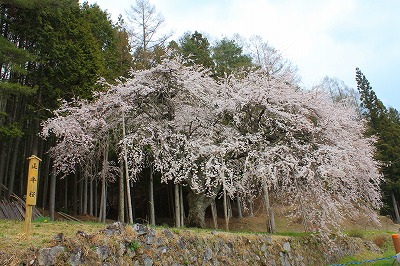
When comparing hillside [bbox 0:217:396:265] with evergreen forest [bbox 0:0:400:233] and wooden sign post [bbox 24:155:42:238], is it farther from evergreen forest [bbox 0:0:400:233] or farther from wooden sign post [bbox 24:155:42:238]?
evergreen forest [bbox 0:0:400:233]

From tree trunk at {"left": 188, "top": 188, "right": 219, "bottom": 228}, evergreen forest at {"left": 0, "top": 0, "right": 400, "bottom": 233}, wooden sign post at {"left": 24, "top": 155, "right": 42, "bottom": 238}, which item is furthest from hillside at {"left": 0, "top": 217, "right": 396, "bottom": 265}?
tree trunk at {"left": 188, "top": 188, "right": 219, "bottom": 228}

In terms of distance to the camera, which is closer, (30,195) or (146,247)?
(30,195)

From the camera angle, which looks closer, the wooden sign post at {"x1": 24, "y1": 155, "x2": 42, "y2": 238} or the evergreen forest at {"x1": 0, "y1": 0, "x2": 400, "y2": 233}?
the wooden sign post at {"x1": 24, "y1": 155, "x2": 42, "y2": 238}

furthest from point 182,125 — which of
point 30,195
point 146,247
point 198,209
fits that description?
point 30,195

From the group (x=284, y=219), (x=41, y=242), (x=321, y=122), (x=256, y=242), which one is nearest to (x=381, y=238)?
(x=284, y=219)

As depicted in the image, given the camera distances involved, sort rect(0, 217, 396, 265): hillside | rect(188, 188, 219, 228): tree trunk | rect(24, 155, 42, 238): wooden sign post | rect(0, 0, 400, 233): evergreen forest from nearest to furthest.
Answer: rect(0, 217, 396, 265): hillside < rect(24, 155, 42, 238): wooden sign post < rect(0, 0, 400, 233): evergreen forest < rect(188, 188, 219, 228): tree trunk

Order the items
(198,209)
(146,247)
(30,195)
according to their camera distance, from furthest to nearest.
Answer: (198,209) → (146,247) → (30,195)

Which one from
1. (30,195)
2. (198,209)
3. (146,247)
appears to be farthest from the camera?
(198,209)

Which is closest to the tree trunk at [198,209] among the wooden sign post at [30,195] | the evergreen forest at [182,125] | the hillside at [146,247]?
the evergreen forest at [182,125]

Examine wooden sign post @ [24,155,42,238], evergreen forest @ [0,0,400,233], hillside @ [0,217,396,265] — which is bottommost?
hillside @ [0,217,396,265]

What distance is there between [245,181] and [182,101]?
4.11m

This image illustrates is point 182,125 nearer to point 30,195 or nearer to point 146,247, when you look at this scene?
point 146,247

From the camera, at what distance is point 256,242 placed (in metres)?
7.67

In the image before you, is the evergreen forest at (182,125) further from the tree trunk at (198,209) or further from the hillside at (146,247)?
the hillside at (146,247)
